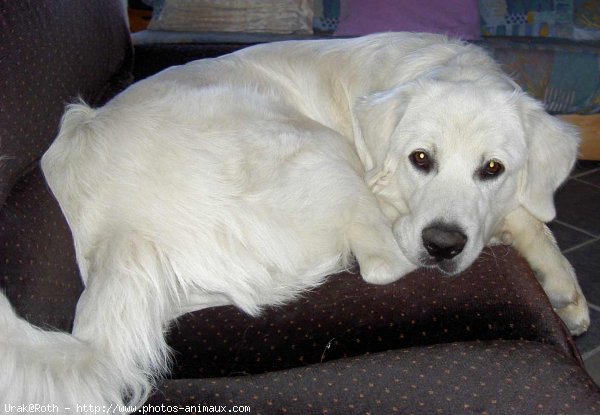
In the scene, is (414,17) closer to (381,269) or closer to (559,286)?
(559,286)

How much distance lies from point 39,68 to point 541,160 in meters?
1.54

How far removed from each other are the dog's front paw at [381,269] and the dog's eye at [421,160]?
40 centimetres

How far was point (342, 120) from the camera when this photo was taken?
7.72 ft

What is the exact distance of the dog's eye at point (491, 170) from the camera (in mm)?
1953

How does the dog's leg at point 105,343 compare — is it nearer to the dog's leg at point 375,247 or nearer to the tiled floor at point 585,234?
the dog's leg at point 375,247

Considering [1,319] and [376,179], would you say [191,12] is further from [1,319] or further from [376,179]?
[1,319]

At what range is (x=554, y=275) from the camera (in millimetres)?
1985

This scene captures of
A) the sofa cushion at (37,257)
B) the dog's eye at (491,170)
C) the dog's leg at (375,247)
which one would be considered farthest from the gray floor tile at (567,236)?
the sofa cushion at (37,257)

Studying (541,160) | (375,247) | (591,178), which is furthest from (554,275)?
(591,178)

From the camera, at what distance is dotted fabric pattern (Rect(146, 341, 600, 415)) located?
3.88 feet

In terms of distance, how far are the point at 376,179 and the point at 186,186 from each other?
28.9 inches

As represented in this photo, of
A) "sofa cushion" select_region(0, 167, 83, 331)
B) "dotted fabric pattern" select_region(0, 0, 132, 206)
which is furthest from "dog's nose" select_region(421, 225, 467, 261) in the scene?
"dotted fabric pattern" select_region(0, 0, 132, 206)

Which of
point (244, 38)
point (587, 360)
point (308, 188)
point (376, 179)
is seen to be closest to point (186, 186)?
point (308, 188)

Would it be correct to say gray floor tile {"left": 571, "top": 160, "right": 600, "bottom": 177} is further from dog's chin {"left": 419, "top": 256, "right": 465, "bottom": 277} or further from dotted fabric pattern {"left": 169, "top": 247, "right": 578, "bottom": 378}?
dotted fabric pattern {"left": 169, "top": 247, "right": 578, "bottom": 378}
